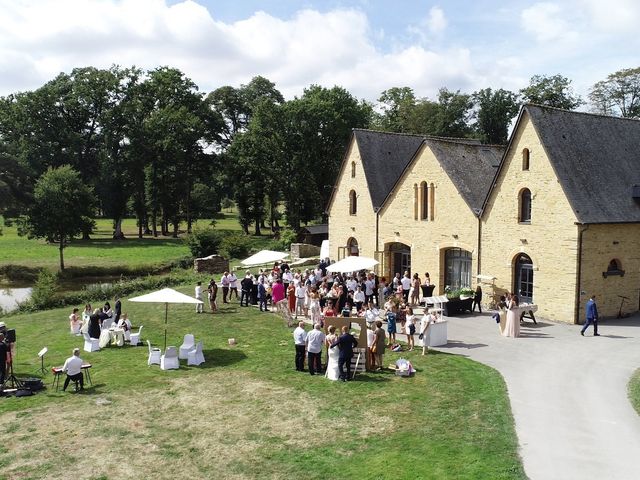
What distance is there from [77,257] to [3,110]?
24091 mm

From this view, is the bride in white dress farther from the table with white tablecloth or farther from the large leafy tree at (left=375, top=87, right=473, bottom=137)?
the large leafy tree at (left=375, top=87, right=473, bottom=137)

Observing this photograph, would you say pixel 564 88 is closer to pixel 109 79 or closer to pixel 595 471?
pixel 109 79

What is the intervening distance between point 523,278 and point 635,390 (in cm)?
1110

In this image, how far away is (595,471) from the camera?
10.4 m

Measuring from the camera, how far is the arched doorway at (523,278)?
25422 mm

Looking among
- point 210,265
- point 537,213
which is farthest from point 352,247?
point 537,213

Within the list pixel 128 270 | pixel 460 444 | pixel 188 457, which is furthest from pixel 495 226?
pixel 128 270

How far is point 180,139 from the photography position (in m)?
65.0

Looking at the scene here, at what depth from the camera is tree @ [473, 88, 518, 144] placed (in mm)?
77375

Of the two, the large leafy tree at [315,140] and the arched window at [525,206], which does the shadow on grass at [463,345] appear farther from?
the large leafy tree at [315,140]

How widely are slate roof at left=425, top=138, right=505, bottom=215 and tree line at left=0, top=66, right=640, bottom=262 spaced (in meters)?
30.4

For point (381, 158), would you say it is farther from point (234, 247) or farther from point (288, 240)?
point (288, 240)

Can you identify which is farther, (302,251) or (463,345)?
(302,251)

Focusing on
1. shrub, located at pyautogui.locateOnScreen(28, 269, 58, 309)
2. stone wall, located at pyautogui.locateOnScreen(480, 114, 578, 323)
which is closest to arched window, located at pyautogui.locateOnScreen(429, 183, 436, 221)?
stone wall, located at pyautogui.locateOnScreen(480, 114, 578, 323)
